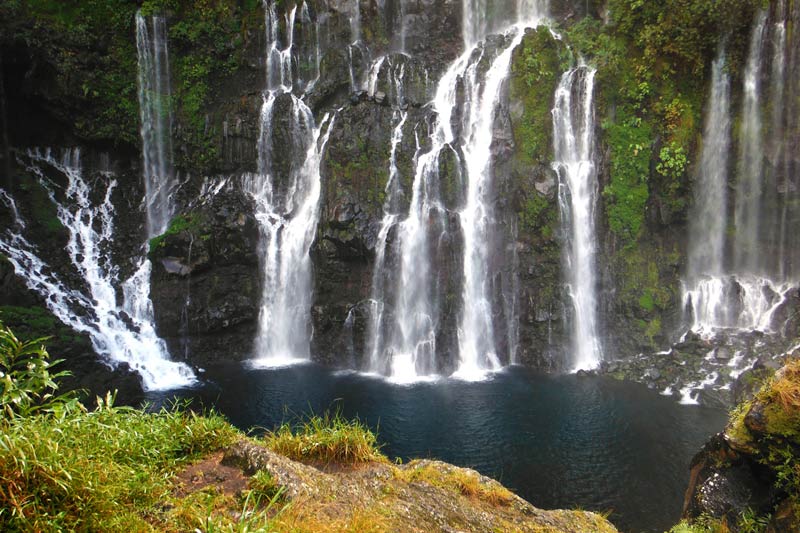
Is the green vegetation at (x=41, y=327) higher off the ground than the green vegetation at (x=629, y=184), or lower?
lower

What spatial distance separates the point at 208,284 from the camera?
2380 cm

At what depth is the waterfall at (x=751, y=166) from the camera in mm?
21375

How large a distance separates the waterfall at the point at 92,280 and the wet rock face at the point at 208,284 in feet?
3.00

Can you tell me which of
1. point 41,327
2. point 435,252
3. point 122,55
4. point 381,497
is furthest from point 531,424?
point 122,55

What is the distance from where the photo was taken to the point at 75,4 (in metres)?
25.5

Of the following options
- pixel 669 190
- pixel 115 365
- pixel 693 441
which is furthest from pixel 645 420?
pixel 115 365

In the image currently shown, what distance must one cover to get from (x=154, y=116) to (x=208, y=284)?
31.7 feet

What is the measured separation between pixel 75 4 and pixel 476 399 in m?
26.9

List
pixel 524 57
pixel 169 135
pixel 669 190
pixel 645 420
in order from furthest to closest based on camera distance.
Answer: pixel 169 135 < pixel 524 57 < pixel 669 190 < pixel 645 420

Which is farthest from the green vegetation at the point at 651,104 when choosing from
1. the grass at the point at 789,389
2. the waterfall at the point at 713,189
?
the grass at the point at 789,389

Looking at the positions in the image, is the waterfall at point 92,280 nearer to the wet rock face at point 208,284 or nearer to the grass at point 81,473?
the wet rock face at point 208,284

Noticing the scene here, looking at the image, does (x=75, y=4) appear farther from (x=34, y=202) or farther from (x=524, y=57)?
(x=524, y=57)

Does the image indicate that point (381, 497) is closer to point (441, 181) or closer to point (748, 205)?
point (441, 181)

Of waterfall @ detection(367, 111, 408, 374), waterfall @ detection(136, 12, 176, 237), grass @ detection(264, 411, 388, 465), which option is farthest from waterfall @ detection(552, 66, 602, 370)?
waterfall @ detection(136, 12, 176, 237)
